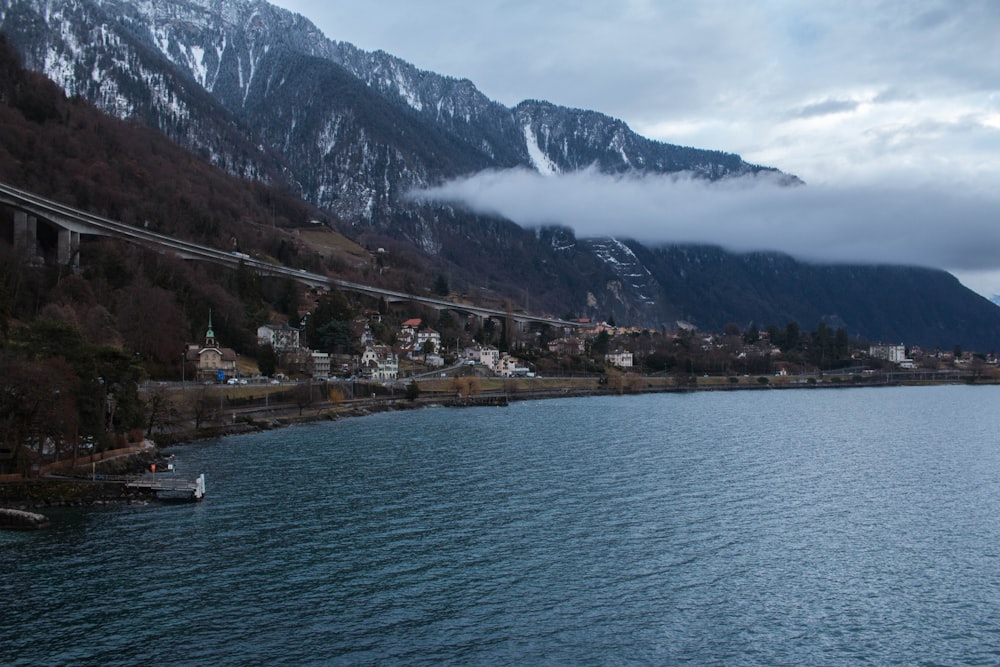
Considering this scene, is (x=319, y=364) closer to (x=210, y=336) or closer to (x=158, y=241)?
(x=210, y=336)

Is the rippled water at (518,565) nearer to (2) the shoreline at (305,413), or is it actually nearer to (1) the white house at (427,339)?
(2) the shoreline at (305,413)

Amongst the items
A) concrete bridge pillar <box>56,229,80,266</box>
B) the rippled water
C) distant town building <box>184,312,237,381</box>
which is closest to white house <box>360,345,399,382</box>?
distant town building <box>184,312,237,381</box>

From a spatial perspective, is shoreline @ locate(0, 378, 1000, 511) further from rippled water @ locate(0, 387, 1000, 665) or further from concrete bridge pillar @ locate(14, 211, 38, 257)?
concrete bridge pillar @ locate(14, 211, 38, 257)

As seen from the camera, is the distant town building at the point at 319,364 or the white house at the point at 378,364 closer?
the distant town building at the point at 319,364

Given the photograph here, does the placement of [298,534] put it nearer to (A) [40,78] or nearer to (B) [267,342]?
(B) [267,342]

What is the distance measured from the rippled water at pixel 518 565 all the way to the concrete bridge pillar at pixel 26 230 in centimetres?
4169

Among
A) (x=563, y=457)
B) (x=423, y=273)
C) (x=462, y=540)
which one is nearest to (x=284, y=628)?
(x=462, y=540)

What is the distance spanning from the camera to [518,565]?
1158 inches

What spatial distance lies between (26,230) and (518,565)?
244 feet

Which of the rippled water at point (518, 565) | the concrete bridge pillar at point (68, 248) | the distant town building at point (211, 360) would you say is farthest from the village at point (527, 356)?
the rippled water at point (518, 565)

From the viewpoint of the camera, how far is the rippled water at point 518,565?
22.6 m

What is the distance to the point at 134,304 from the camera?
76.9 m

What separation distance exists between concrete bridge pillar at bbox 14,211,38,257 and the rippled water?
4169 centimetres

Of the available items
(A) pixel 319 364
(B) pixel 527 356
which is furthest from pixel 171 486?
(B) pixel 527 356
